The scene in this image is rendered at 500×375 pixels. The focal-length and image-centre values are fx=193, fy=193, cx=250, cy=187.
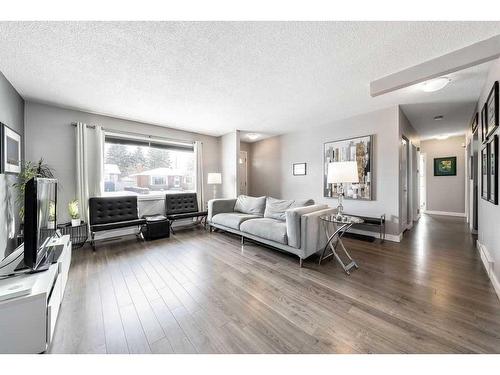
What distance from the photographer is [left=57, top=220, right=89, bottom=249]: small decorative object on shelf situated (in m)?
3.18

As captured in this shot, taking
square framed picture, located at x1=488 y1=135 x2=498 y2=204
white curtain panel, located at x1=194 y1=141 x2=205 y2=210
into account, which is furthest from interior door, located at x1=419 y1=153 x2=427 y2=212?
white curtain panel, located at x1=194 y1=141 x2=205 y2=210

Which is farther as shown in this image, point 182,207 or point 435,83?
point 182,207

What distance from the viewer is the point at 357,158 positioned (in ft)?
12.8

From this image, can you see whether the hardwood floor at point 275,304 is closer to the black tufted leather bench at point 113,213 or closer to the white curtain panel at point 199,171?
the black tufted leather bench at point 113,213

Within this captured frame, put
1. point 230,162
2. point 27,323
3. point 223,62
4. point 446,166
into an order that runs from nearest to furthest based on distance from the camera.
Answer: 1. point 27,323
2. point 223,62
3. point 230,162
4. point 446,166

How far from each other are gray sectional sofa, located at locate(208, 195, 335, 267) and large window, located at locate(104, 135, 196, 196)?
1331mm

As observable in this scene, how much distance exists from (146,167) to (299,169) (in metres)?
3.74

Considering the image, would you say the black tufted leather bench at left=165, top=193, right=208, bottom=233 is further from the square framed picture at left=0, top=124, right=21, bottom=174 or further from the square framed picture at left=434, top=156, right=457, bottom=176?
the square framed picture at left=434, top=156, right=457, bottom=176

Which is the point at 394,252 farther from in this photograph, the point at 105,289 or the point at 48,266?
the point at 48,266

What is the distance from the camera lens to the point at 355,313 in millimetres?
1615

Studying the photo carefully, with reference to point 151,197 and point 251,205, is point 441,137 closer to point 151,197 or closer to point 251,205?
point 251,205

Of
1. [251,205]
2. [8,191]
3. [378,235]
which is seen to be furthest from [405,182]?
[8,191]

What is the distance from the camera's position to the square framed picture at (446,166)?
601cm

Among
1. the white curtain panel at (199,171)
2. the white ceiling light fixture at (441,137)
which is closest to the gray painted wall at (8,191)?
the white curtain panel at (199,171)
